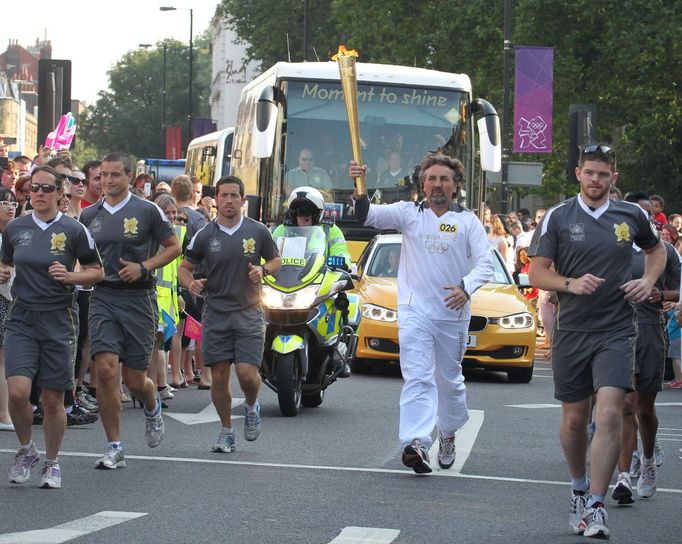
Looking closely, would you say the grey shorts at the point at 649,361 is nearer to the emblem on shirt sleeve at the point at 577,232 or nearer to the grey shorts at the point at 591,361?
the grey shorts at the point at 591,361

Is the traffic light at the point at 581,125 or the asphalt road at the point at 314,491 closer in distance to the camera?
the asphalt road at the point at 314,491

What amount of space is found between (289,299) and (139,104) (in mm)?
113528

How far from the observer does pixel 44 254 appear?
9578 mm

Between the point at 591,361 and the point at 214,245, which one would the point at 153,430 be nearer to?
the point at 214,245

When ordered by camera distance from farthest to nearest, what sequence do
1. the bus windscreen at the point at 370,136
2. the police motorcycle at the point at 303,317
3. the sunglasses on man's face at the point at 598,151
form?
the bus windscreen at the point at 370,136
the police motorcycle at the point at 303,317
the sunglasses on man's face at the point at 598,151

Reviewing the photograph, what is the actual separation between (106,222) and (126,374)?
3.18ft

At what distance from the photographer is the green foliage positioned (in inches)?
1721

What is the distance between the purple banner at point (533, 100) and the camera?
30203mm

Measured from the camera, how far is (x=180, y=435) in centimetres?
1222

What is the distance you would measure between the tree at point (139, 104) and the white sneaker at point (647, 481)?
4326 inches

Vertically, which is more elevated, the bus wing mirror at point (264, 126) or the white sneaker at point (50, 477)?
the bus wing mirror at point (264, 126)

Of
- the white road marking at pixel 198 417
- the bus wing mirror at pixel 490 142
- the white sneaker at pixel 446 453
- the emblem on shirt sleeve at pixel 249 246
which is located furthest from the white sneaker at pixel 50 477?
the bus wing mirror at pixel 490 142

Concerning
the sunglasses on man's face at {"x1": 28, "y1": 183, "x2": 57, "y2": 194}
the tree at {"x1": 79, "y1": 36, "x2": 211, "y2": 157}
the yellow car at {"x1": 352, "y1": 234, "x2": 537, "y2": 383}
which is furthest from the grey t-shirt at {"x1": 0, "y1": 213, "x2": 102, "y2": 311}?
the tree at {"x1": 79, "y1": 36, "x2": 211, "y2": 157}

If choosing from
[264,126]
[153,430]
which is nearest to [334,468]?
[153,430]
